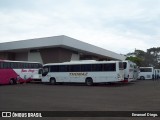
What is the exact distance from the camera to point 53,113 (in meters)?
9.30

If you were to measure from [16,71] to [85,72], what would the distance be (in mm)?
8309

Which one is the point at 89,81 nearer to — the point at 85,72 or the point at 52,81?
the point at 85,72

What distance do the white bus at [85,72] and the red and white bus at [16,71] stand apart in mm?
2823

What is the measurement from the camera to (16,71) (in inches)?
1163

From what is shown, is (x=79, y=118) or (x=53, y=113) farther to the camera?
(x=53, y=113)

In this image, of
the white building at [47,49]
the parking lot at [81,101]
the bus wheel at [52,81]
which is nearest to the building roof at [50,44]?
the white building at [47,49]

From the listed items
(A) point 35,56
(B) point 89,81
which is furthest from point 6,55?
Result: (B) point 89,81

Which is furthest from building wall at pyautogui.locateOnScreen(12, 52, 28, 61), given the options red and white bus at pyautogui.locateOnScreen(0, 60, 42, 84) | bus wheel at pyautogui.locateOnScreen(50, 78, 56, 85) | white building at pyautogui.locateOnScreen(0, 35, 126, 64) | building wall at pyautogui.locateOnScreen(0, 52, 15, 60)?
bus wheel at pyautogui.locateOnScreen(50, 78, 56, 85)

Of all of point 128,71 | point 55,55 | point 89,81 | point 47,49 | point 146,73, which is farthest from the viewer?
point 146,73

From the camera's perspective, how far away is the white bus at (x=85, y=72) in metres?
24.5

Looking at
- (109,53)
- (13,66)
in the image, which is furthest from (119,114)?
(109,53)

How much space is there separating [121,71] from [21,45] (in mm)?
18632

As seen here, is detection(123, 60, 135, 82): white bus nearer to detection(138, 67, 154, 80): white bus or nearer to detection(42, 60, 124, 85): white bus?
detection(42, 60, 124, 85): white bus

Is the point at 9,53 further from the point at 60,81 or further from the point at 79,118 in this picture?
the point at 79,118
